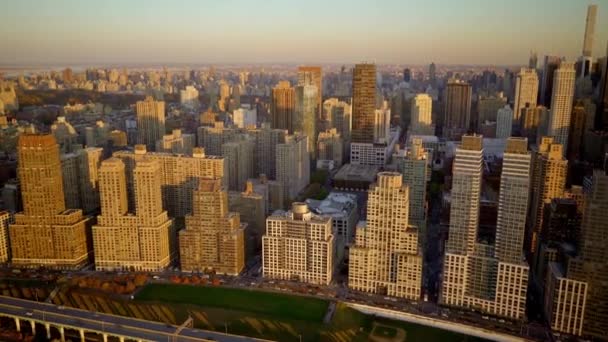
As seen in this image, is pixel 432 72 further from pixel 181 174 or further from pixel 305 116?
pixel 181 174

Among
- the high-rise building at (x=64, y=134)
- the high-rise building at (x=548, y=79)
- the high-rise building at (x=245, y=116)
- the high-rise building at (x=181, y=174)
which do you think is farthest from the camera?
the high-rise building at (x=245, y=116)

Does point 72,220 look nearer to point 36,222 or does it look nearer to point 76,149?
point 36,222

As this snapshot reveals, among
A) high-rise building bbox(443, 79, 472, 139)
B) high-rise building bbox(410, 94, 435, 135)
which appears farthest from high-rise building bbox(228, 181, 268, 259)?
high-rise building bbox(410, 94, 435, 135)

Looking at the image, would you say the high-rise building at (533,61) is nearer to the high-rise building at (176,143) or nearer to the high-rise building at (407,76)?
the high-rise building at (407,76)

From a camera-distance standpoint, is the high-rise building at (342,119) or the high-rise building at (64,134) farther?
the high-rise building at (342,119)

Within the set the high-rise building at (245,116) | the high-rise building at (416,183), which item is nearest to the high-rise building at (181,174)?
the high-rise building at (416,183)

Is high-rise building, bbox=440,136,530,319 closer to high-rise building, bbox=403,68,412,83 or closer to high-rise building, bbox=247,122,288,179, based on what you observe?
high-rise building, bbox=403,68,412,83

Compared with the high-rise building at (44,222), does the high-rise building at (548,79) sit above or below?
above
